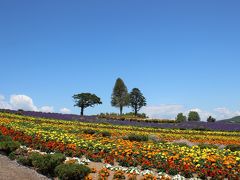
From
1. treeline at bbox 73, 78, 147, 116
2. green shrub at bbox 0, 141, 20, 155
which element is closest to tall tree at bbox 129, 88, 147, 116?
treeline at bbox 73, 78, 147, 116

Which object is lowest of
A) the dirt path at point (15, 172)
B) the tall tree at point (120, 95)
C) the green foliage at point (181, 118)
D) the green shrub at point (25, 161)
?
the dirt path at point (15, 172)

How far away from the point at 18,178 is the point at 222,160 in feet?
24.4

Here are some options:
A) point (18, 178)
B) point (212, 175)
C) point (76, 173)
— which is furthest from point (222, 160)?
point (18, 178)

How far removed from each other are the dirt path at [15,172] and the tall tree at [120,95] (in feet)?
203

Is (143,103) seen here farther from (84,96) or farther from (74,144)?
(74,144)

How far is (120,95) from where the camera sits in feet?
252

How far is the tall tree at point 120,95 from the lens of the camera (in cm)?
7618

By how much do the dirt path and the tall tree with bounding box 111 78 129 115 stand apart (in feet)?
203

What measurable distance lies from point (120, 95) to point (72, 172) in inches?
2563

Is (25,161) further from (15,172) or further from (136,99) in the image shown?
(136,99)

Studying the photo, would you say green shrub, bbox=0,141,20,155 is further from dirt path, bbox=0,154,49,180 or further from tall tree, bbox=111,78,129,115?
tall tree, bbox=111,78,129,115

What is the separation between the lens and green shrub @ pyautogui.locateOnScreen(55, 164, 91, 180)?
38.3 feet

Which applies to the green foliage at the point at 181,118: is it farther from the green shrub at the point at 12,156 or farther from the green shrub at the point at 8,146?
the green shrub at the point at 12,156

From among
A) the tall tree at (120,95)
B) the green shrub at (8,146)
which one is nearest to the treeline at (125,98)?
the tall tree at (120,95)
